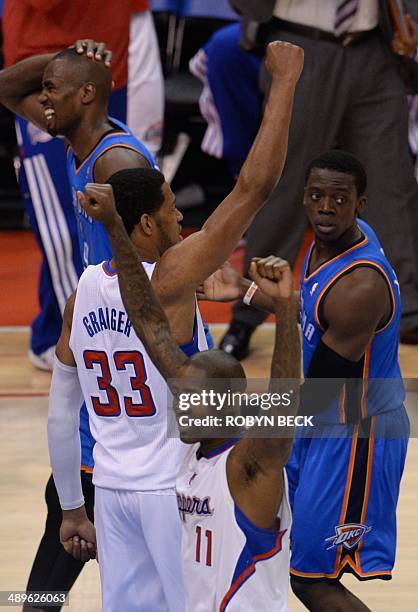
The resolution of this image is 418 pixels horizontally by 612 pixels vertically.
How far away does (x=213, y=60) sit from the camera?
833cm

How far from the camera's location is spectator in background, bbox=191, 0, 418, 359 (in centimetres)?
596

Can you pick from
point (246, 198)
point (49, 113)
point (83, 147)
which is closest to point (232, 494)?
point (246, 198)

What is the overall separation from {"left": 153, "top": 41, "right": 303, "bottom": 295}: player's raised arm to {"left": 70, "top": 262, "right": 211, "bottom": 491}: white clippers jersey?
99 mm

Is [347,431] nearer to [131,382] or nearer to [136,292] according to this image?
[131,382]

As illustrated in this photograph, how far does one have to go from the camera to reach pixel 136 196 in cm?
308

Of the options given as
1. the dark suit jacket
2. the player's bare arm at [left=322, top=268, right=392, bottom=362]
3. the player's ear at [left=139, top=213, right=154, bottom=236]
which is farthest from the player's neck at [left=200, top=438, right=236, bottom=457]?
the dark suit jacket

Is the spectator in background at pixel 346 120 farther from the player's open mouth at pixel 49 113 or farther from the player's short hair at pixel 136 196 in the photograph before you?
the player's short hair at pixel 136 196

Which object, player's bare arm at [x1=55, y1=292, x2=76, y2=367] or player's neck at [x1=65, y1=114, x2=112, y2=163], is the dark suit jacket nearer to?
player's neck at [x1=65, y1=114, x2=112, y2=163]

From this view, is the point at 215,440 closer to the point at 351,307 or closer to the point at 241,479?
the point at 241,479

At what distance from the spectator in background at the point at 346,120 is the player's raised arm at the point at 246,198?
289cm

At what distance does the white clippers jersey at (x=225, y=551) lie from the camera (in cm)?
264

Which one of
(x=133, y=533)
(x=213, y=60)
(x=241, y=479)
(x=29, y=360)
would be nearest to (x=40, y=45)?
(x=29, y=360)

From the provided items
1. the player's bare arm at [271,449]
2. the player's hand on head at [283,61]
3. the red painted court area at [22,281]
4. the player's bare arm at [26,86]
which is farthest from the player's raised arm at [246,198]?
the red painted court area at [22,281]

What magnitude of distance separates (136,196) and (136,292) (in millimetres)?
312
